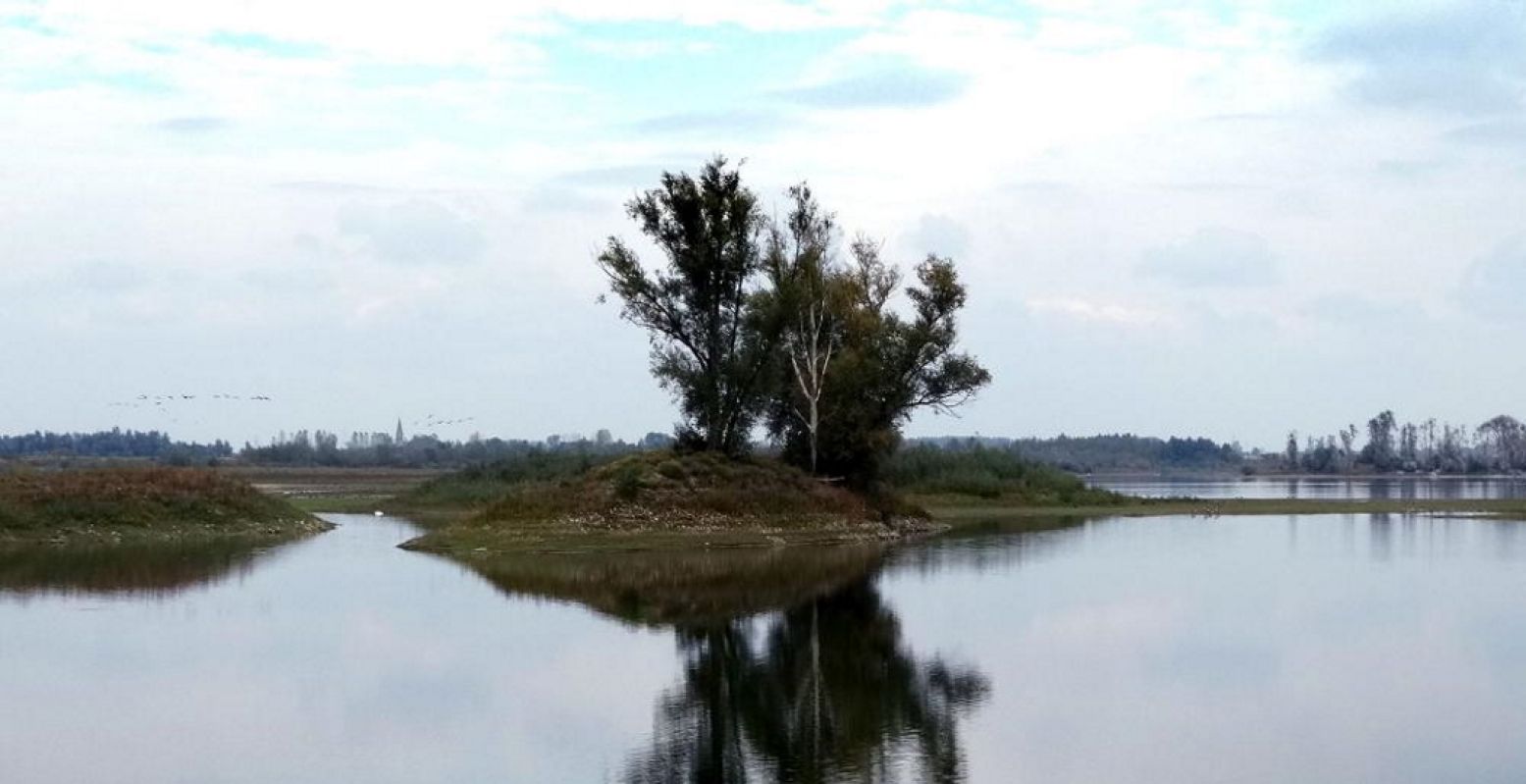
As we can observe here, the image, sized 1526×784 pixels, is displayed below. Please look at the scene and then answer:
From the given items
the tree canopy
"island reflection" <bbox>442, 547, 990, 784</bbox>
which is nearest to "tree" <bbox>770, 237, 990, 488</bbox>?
the tree canopy

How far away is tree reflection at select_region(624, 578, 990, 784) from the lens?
634 inches

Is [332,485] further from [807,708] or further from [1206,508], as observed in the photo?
[807,708]

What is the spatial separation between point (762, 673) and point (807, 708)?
3093 mm

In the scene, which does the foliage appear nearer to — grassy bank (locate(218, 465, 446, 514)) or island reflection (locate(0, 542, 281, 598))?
grassy bank (locate(218, 465, 446, 514))

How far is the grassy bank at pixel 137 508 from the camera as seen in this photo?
5141 cm

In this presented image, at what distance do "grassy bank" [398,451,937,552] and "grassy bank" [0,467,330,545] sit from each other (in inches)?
295

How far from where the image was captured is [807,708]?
19.7 metres

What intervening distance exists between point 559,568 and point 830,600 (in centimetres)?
1057

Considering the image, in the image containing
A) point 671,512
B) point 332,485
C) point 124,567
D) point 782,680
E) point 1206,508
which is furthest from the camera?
point 332,485

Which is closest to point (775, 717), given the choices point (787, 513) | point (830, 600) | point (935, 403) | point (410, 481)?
point (830, 600)

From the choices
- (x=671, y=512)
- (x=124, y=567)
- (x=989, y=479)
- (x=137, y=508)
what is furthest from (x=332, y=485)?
(x=124, y=567)

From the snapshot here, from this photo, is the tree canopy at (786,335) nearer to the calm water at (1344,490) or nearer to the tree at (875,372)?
the tree at (875,372)

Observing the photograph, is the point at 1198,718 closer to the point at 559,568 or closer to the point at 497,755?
the point at 497,755

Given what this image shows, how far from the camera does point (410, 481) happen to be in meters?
120
